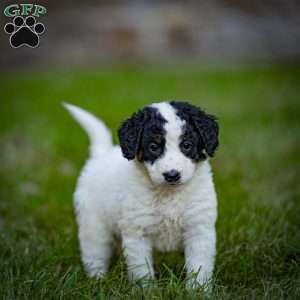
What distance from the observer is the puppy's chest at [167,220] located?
3725 millimetres

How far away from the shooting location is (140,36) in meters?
14.0

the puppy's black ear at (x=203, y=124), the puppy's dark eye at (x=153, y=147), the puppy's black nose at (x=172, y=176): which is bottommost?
the puppy's black nose at (x=172, y=176)

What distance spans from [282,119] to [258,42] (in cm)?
532

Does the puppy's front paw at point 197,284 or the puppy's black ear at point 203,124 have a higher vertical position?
the puppy's black ear at point 203,124

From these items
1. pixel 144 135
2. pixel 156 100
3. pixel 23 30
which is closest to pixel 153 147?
pixel 144 135

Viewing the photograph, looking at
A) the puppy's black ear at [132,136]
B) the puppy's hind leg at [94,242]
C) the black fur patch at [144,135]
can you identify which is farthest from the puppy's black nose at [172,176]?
the puppy's hind leg at [94,242]

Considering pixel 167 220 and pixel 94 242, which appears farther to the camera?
pixel 94 242

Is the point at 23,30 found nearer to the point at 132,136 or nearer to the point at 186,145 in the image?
the point at 132,136

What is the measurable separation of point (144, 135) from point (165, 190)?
0.38 m

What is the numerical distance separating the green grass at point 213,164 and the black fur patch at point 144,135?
668 millimetres

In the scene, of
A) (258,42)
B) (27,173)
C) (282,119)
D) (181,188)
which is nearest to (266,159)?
(282,119)

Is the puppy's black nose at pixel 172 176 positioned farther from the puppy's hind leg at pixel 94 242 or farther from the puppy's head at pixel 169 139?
the puppy's hind leg at pixel 94 242

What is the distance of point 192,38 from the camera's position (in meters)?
14.1

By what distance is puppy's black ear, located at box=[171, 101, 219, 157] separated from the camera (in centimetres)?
361
